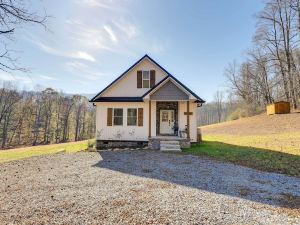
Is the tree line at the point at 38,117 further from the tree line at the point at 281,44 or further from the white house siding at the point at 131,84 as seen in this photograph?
the tree line at the point at 281,44

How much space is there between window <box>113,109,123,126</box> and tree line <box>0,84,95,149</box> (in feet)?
127

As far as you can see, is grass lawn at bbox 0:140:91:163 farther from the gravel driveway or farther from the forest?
the forest

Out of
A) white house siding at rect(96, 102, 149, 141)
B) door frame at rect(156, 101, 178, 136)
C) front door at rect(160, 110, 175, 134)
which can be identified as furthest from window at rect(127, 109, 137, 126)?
front door at rect(160, 110, 175, 134)

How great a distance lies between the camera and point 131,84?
17.5 metres

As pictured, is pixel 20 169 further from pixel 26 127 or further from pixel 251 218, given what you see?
pixel 26 127

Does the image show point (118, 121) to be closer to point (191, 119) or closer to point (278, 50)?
point (191, 119)

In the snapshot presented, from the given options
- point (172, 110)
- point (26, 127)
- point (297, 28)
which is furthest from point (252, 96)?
point (26, 127)

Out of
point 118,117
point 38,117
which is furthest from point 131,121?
point 38,117

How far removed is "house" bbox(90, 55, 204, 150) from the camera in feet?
52.3

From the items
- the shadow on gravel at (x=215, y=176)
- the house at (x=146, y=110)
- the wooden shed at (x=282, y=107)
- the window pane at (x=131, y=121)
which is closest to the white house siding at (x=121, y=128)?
the house at (x=146, y=110)

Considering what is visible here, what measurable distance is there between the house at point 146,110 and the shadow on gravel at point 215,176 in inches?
168

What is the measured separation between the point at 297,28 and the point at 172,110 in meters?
26.3

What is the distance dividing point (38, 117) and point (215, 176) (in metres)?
56.9

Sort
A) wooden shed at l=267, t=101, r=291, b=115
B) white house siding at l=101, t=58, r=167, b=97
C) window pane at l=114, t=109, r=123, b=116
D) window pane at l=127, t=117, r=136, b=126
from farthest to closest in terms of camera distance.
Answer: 1. wooden shed at l=267, t=101, r=291, b=115
2. white house siding at l=101, t=58, r=167, b=97
3. window pane at l=114, t=109, r=123, b=116
4. window pane at l=127, t=117, r=136, b=126
